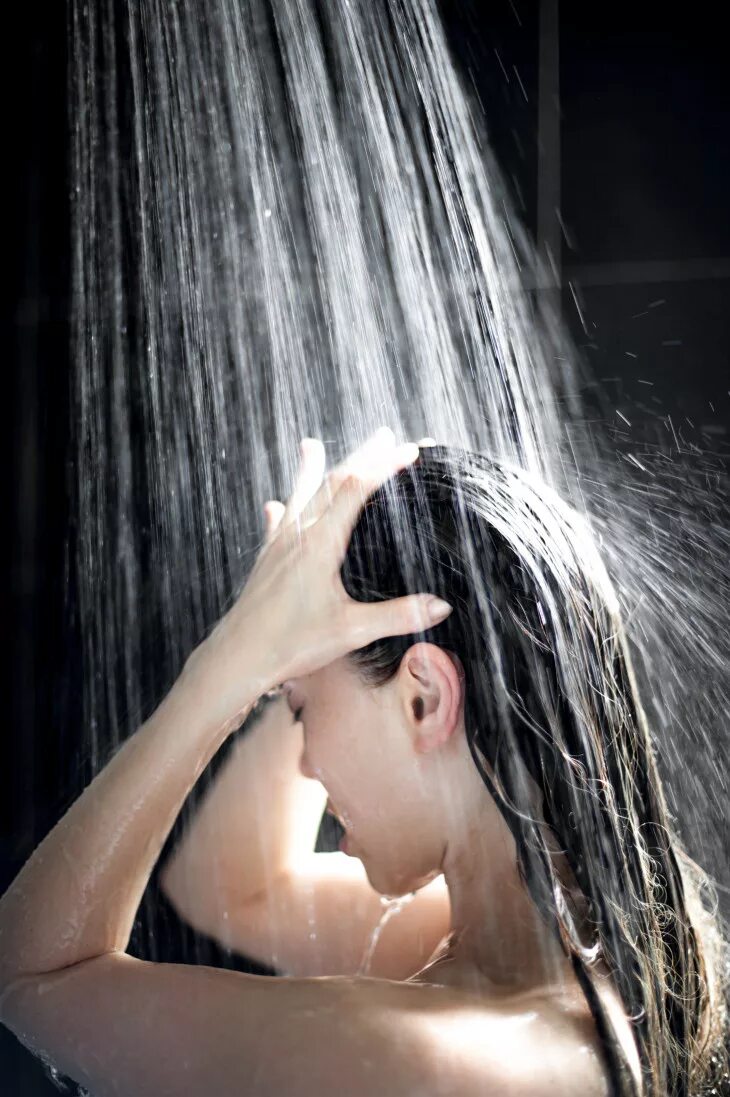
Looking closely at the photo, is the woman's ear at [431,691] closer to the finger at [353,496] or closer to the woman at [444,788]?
the woman at [444,788]

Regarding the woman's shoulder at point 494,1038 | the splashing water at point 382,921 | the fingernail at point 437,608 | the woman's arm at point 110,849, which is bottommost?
the woman's shoulder at point 494,1038

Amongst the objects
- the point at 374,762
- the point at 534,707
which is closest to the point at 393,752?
the point at 374,762

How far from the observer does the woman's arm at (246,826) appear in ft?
3.90

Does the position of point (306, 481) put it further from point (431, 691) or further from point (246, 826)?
point (246, 826)

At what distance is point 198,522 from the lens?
6.67 ft

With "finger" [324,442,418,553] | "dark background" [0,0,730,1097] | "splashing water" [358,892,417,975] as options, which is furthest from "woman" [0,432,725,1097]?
"dark background" [0,0,730,1097]

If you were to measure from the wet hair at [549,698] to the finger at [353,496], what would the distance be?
1 cm

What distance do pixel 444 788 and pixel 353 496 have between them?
27 centimetres

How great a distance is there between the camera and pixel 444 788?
0.93m

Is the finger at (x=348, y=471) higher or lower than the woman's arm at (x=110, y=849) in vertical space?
higher

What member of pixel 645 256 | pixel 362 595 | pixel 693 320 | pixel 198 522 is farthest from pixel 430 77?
pixel 362 595

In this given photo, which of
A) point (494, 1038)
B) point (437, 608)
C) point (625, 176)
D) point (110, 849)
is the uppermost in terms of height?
point (625, 176)

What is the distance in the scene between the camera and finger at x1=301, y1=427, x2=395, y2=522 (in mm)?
909

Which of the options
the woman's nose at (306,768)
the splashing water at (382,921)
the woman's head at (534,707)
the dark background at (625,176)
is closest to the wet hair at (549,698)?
the woman's head at (534,707)
